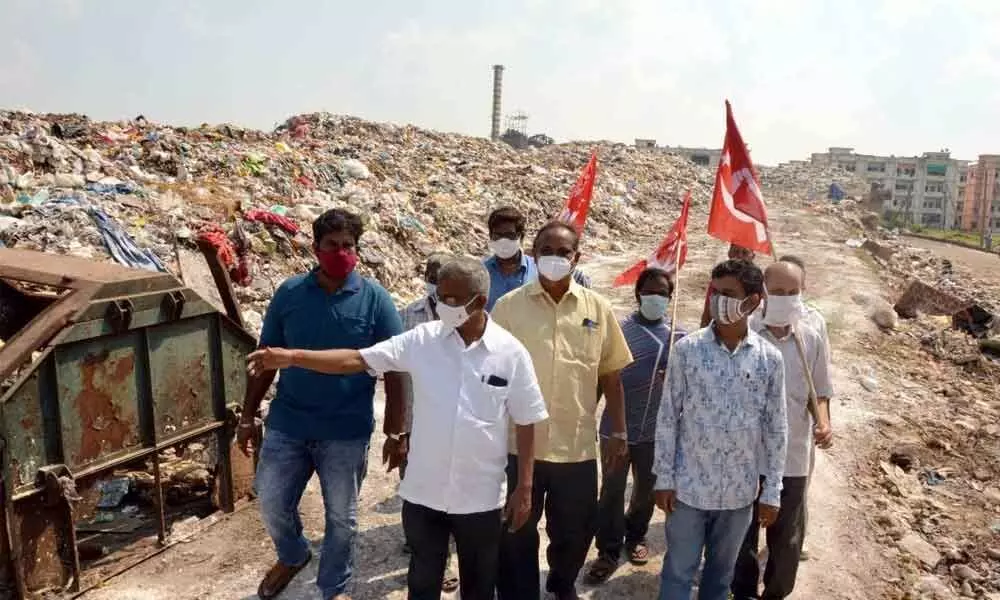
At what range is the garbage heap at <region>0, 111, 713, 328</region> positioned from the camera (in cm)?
738

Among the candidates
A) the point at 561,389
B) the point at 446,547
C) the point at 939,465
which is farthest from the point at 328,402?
the point at 939,465

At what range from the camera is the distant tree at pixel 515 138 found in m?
47.6

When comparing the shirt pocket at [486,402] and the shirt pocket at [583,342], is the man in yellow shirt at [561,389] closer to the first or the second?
the shirt pocket at [583,342]

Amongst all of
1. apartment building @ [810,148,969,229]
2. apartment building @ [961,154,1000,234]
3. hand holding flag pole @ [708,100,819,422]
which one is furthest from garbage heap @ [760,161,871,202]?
hand holding flag pole @ [708,100,819,422]

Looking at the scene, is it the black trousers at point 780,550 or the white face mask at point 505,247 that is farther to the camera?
the white face mask at point 505,247

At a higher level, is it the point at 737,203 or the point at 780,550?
the point at 737,203

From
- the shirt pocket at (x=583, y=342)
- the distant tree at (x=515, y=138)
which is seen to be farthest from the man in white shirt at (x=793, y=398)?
the distant tree at (x=515, y=138)

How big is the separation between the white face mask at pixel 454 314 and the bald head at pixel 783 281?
1.36m

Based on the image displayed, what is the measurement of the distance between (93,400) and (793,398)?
2997mm

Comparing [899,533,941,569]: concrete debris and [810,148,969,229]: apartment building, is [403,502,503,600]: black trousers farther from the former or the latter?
[810,148,969,229]: apartment building

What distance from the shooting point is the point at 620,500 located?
11.3 feet

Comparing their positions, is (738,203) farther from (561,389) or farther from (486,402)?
(486,402)

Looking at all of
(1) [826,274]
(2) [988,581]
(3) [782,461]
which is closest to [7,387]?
(3) [782,461]

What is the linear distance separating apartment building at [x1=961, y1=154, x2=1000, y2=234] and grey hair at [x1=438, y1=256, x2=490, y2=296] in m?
72.8
